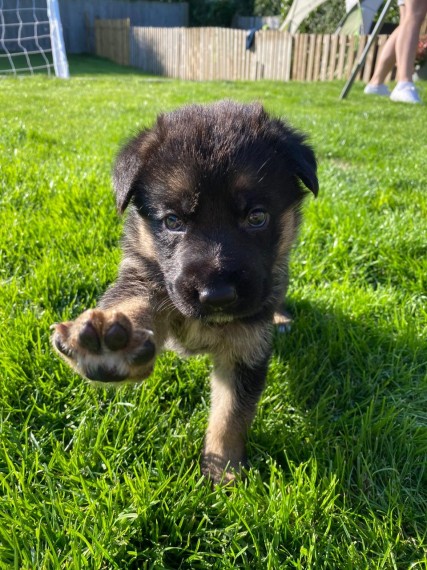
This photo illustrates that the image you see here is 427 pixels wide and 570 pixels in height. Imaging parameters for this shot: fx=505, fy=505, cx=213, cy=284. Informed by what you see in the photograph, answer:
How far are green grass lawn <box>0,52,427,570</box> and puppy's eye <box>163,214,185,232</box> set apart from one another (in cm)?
60

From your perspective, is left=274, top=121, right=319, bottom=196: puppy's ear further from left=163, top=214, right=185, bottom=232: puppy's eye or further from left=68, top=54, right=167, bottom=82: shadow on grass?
left=68, top=54, right=167, bottom=82: shadow on grass

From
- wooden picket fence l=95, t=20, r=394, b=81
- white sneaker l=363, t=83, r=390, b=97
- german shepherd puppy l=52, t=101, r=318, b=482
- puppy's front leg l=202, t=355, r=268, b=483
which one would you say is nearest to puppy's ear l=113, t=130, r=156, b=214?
german shepherd puppy l=52, t=101, r=318, b=482

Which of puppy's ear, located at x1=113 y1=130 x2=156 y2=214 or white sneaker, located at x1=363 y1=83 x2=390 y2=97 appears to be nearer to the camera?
puppy's ear, located at x1=113 y1=130 x2=156 y2=214

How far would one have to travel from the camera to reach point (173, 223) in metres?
1.78

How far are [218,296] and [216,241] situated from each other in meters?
0.22

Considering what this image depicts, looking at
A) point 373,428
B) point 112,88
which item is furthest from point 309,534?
point 112,88

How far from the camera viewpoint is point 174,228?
5.85ft

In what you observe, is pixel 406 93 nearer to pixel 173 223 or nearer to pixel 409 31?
pixel 409 31

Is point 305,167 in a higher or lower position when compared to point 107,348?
higher

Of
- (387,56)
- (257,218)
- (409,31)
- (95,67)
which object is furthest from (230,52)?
(257,218)

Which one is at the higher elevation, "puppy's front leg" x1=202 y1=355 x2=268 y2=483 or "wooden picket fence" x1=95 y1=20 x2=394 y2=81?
"puppy's front leg" x1=202 y1=355 x2=268 y2=483

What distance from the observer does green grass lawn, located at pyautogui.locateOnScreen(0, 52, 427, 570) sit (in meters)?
1.36

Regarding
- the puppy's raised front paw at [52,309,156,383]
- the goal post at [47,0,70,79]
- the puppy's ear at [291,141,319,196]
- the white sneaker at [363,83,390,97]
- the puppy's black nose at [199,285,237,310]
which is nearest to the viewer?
the puppy's raised front paw at [52,309,156,383]

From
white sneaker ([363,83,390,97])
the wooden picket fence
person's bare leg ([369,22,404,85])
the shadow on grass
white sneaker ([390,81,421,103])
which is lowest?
the shadow on grass
